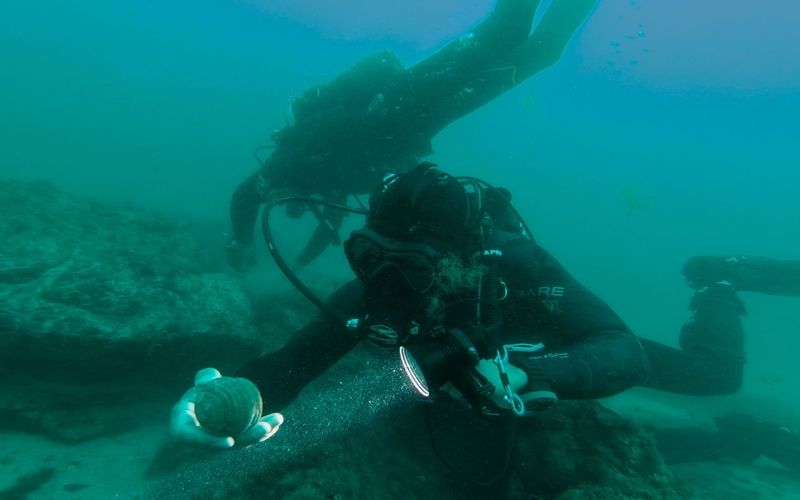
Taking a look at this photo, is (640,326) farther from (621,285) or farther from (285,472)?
(285,472)

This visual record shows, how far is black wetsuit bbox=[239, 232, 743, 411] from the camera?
2.50 m

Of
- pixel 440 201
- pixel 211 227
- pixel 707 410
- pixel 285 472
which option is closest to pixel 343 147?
pixel 440 201

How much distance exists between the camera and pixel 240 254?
28.1ft

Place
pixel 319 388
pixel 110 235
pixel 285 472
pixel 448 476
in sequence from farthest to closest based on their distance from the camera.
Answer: pixel 110 235, pixel 319 388, pixel 448 476, pixel 285 472

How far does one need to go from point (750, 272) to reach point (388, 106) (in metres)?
7.09

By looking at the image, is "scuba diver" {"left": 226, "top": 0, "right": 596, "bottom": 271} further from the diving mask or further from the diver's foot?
the diver's foot


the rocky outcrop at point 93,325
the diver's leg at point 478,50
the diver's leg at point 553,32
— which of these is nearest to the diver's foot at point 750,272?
the diver's leg at point 553,32

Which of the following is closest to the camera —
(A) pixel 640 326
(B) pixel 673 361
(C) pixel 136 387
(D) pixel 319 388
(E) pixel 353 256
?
(E) pixel 353 256

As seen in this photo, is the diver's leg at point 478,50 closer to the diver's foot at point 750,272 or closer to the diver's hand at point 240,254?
the diver's hand at point 240,254

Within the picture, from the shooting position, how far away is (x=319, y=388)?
13.7 feet

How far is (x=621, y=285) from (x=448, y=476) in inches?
2927

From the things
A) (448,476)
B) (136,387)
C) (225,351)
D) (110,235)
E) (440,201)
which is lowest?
(448,476)

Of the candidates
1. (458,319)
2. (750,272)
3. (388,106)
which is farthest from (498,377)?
(750,272)

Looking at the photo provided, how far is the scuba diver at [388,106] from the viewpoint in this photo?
678 centimetres
